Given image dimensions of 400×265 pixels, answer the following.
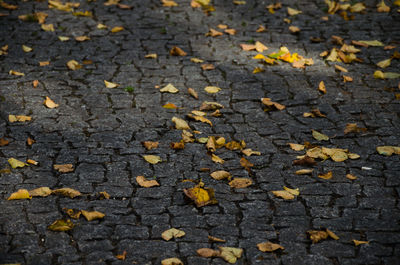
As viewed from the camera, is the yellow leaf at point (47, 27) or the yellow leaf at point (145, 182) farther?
the yellow leaf at point (47, 27)

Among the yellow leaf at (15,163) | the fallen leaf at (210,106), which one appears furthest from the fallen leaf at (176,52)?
the yellow leaf at (15,163)

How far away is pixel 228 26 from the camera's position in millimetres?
6750

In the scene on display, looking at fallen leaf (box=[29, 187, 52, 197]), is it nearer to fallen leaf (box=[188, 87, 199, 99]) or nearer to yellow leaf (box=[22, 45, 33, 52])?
fallen leaf (box=[188, 87, 199, 99])

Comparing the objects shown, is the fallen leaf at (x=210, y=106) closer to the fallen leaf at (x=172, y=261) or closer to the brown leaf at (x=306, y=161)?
the brown leaf at (x=306, y=161)

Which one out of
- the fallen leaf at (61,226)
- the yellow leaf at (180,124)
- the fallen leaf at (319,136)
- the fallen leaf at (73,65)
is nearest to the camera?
the fallen leaf at (61,226)

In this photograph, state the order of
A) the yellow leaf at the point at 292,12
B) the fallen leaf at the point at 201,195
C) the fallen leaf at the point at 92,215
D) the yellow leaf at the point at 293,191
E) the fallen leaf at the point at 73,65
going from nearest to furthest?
the fallen leaf at the point at 92,215
the fallen leaf at the point at 201,195
the yellow leaf at the point at 293,191
the fallen leaf at the point at 73,65
the yellow leaf at the point at 292,12

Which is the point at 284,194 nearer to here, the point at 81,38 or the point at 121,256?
the point at 121,256

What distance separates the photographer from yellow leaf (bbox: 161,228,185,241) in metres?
3.45

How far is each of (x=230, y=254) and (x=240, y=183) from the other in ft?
2.58

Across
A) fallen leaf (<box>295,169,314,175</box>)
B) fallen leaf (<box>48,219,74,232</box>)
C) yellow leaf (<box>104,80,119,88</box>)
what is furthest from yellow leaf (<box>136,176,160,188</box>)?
yellow leaf (<box>104,80,119,88</box>)

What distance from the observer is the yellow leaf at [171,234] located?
3.45 metres

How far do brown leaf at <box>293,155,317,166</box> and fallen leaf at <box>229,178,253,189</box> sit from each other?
44 centimetres

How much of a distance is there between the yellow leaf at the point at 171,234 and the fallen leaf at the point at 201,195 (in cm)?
30

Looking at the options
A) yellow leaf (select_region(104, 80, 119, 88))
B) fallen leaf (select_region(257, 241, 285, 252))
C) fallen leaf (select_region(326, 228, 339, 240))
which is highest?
fallen leaf (select_region(326, 228, 339, 240))
